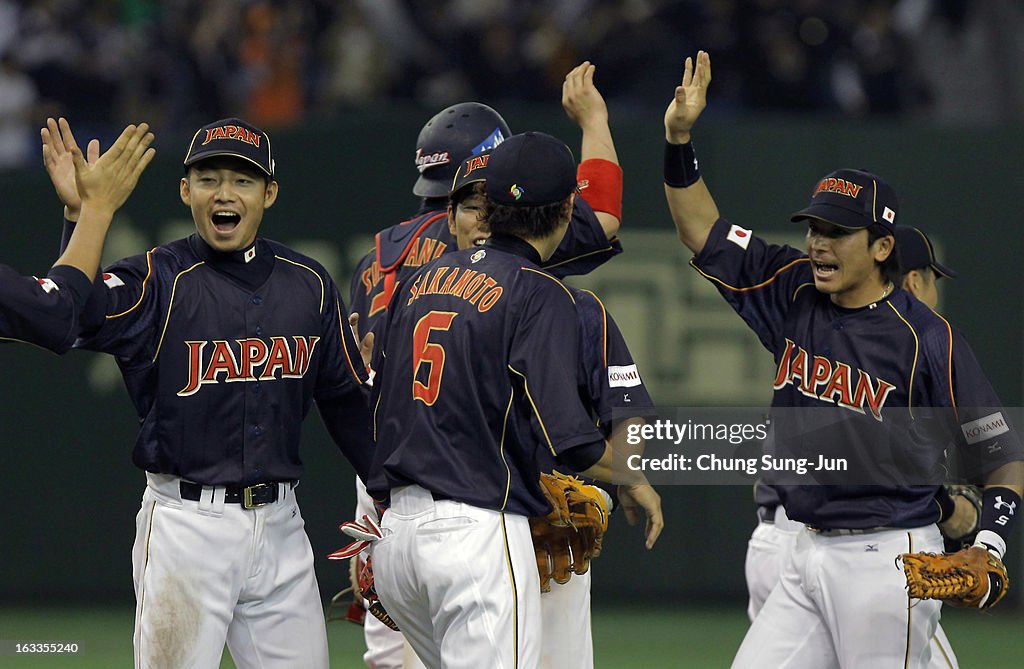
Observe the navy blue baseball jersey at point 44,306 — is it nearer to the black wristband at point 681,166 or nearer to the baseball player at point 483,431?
the baseball player at point 483,431

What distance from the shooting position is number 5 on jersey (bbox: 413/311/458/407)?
462 cm

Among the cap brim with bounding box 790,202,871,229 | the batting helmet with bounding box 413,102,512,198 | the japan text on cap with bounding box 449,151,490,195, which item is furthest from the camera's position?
the batting helmet with bounding box 413,102,512,198

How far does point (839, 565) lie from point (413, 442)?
1.62 meters

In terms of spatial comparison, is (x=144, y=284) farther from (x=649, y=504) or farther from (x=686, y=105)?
(x=686, y=105)

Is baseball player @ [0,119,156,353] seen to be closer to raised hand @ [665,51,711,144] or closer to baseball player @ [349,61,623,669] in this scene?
baseball player @ [349,61,623,669]

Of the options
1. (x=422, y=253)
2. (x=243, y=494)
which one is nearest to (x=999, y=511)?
(x=422, y=253)

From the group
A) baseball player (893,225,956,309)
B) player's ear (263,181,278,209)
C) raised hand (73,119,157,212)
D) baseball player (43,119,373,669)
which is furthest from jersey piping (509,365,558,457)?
baseball player (893,225,956,309)

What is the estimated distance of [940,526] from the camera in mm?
5719

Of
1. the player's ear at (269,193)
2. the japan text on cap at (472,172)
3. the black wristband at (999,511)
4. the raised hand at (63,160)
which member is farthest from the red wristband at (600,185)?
the raised hand at (63,160)

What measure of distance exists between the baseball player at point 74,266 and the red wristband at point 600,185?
1757 millimetres

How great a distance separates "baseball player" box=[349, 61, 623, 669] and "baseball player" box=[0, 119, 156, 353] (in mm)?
1203

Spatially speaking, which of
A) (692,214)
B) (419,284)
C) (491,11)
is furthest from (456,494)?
(491,11)

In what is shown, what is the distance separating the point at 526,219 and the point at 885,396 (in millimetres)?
1459

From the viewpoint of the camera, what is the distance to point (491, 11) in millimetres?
12336
